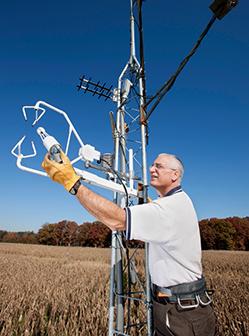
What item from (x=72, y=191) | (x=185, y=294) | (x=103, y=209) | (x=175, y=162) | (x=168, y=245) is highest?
(x=175, y=162)

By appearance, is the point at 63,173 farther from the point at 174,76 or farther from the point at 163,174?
the point at 174,76

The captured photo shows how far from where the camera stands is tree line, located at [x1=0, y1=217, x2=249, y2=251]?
66.6m

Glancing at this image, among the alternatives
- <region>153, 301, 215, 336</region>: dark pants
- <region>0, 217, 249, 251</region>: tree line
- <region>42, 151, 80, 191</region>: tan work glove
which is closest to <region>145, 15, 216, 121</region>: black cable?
<region>42, 151, 80, 191</region>: tan work glove

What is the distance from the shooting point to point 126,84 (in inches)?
197

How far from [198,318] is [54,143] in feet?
6.89

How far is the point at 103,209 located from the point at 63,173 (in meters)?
0.54

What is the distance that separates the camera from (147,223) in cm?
192

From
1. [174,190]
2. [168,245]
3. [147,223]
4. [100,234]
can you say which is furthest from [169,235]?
[100,234]

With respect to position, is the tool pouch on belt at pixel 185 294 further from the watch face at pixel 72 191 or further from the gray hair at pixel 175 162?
the watch face at pixel 72 191

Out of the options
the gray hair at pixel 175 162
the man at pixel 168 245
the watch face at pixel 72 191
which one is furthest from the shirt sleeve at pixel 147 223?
the gray hair at pixel 175 162

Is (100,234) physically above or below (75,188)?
above

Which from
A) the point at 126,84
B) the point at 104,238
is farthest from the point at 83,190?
the point at 104,238

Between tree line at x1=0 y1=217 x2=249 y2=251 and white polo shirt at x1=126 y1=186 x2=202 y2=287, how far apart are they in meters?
59.0

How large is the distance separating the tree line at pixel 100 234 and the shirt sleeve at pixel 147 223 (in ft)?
195
